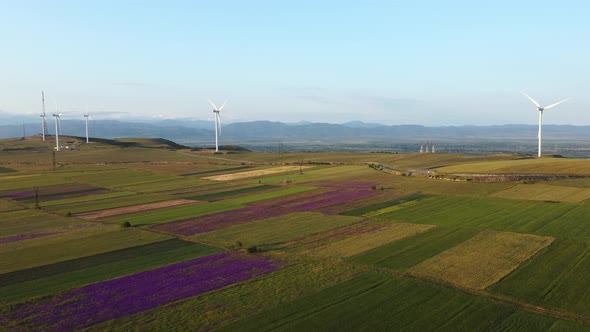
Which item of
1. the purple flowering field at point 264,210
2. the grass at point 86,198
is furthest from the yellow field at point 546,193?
the grass at point 86,198

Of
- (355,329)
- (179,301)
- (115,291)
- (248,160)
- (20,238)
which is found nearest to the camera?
(355,329)

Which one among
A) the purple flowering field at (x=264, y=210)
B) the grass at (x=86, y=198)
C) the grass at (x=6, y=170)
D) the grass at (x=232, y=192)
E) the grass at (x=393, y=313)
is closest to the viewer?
the grass at (x=393, y=313)

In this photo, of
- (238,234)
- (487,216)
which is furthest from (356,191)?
(238,234)

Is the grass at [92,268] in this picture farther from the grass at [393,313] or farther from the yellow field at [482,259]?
the yellow field at [482,259]

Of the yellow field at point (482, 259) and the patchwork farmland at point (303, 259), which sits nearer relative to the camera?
the patchwork farmland at point (303, 259)

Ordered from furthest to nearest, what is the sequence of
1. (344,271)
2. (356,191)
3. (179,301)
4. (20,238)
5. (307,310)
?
(356,191) < (20,238) < (344,271) < (179,301) < (307,310)

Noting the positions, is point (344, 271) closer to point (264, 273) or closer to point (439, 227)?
point (264, 273)

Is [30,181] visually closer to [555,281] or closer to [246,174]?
[246,174]
